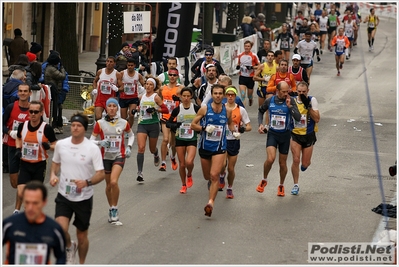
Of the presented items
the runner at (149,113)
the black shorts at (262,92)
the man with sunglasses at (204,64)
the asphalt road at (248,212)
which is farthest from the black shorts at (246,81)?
the runner at (149,113)

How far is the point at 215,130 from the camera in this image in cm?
1291

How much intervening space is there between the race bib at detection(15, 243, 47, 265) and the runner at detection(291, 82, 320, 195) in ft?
23.3

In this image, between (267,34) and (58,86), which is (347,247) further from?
(267,34)

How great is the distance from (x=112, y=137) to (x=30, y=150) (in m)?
1.07

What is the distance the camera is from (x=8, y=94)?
49.6ft

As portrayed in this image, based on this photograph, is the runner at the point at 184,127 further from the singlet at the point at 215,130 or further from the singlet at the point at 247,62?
the singlet at the point at 247,62

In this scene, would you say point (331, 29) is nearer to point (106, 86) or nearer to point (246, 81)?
point (246, 81)

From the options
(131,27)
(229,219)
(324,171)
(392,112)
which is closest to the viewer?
(229,219)

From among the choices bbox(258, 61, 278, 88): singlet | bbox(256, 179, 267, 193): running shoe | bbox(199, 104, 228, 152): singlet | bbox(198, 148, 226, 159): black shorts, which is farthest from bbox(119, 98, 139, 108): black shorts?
bbox(199, 104, 228, 152): singlet

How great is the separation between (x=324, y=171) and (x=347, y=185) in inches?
45.4

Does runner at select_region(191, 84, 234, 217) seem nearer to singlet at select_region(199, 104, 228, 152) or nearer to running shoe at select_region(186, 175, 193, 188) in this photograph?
singlet at select_region(199, 104, 228, 152)

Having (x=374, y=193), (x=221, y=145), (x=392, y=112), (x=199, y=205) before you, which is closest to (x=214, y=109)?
(x=221, y=145)

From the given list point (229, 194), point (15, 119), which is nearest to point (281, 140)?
point (229, 194)

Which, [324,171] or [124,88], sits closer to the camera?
[324,171]
